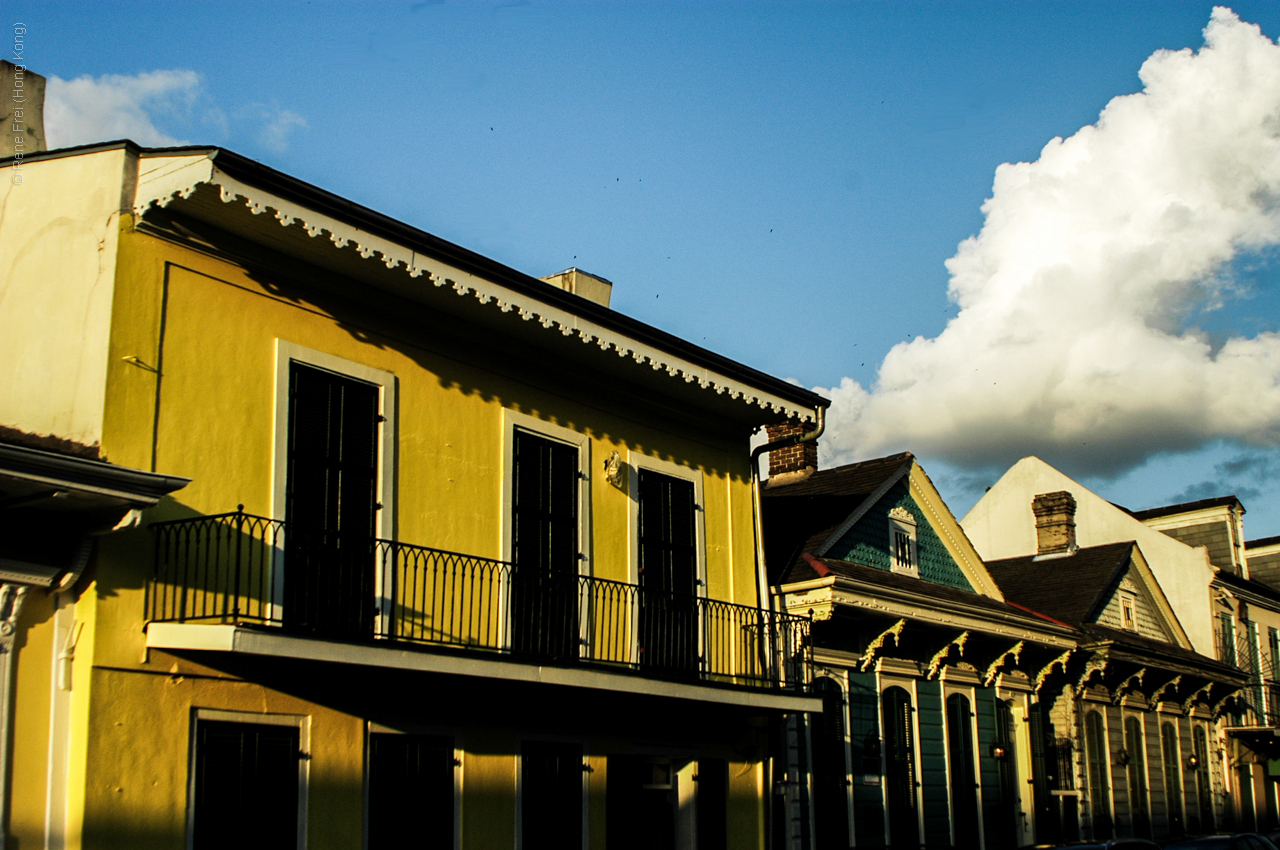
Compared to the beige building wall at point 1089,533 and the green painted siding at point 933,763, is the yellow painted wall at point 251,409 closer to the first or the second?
the green painted siding at point 933,763

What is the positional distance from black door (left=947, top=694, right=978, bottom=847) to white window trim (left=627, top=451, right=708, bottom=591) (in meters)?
5.96

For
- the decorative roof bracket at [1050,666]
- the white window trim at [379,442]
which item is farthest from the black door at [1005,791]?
the white window trim at [379,442]

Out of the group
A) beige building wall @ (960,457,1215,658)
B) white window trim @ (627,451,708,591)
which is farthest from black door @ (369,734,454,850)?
beige building wall @ (960,457,1215,658)

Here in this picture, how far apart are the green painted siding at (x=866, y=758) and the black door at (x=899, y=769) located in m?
0.24

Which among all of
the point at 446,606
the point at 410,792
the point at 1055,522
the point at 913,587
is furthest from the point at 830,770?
the point at 1055,522

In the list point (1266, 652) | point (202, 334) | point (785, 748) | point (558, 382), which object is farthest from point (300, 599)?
point (1266, 652)

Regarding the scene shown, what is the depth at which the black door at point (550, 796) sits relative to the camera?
11961mm

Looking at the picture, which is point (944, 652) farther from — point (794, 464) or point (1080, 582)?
point (1080, 582)

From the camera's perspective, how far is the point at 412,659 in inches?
393

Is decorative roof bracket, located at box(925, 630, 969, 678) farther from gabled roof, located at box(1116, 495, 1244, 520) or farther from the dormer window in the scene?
gabled roof, located at box(1116, 495, 1244, 520)

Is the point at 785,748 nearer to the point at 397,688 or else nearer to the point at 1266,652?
the point at 397,688

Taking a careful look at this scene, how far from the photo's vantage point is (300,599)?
10.2m

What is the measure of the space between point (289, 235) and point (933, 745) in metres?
12.0

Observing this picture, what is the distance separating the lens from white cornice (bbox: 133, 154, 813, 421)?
9359 mm
